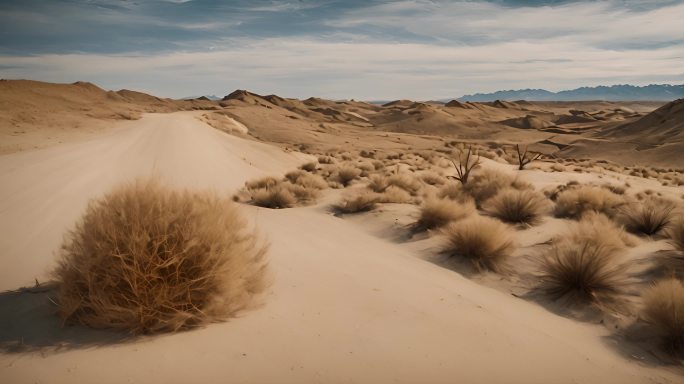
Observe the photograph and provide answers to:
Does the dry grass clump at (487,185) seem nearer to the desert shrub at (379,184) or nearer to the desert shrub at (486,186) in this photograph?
the desert shrub at (486,186)

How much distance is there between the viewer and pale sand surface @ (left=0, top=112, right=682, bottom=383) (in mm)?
2812

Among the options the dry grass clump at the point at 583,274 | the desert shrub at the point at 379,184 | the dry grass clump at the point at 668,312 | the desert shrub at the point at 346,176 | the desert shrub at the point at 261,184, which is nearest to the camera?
the dry grass clump at the point at 668,312

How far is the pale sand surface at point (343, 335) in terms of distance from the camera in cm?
281

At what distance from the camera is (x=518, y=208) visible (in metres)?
7.91

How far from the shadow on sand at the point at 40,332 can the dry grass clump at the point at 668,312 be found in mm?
4216

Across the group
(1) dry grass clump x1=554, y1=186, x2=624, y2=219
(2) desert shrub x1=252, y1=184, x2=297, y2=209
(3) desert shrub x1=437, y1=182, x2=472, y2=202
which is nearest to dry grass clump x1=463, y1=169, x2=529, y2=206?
(3) desert shrub x1=437, y1=182, x2=472, y2=202

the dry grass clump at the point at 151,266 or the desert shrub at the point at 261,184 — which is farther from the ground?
the dry grass clump at the point at 151,266

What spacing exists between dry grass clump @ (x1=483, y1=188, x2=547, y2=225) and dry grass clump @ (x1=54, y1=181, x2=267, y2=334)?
225 inches

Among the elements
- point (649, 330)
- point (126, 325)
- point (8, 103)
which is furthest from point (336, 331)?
point (8, 103)

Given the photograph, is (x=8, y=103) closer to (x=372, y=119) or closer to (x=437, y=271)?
(x=437, y=271)

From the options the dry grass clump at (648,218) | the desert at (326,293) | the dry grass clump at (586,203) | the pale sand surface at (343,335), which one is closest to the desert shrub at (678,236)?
the desert at (326,293)

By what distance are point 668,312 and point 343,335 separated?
8.88ft

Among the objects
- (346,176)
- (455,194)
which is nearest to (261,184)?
(346,176)

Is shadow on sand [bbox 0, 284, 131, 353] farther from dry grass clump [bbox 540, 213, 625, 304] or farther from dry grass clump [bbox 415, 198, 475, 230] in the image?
dry grass clump [bbox 415, 198, 475, 230]
